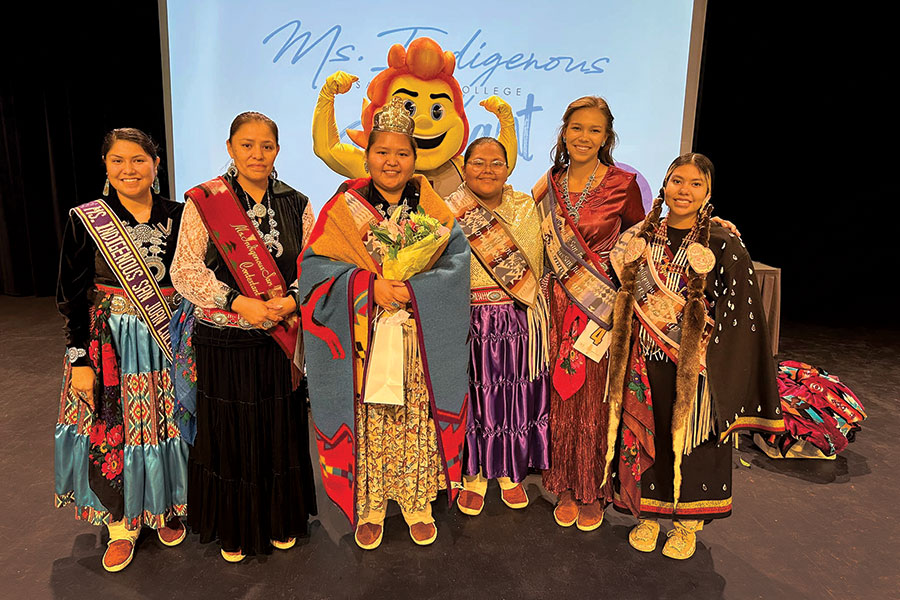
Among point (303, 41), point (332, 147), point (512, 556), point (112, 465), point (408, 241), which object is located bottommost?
point (512, 556)

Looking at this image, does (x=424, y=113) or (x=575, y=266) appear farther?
(x=424, y=113)

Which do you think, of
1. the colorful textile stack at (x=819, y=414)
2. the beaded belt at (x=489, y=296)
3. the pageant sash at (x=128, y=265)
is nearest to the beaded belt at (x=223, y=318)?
the pageant sash at (x=128, y=265)

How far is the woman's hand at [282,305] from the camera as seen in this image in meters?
1.59

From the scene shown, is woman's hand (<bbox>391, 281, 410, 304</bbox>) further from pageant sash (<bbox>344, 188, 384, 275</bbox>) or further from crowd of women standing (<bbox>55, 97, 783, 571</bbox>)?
pageant sash (<bbox>344, 188, 384, 275</bbox>)

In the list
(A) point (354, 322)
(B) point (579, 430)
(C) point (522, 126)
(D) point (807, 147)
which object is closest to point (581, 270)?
(B) point (579, 430)

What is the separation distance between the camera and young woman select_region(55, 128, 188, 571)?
62.2 inches

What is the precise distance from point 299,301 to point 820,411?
2.43 meters

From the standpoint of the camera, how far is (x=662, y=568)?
1.80 meters

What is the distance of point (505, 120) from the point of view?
2.16m

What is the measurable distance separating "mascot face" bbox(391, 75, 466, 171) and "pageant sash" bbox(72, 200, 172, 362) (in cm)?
103

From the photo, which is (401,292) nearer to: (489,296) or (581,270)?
Answer: (489,296)

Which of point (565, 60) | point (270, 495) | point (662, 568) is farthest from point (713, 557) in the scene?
point (565, 60)

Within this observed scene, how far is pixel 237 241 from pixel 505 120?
1.13 m

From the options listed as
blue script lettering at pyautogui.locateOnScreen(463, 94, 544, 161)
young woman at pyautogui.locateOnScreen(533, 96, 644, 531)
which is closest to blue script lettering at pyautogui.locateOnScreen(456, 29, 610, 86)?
blue script lettering at pyautogui.locateOnScreen(463, 94, 544, 161)
